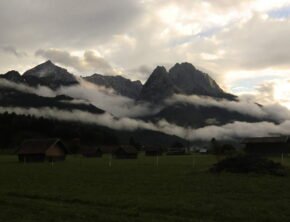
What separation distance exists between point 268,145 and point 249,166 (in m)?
74.6

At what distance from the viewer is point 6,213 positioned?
787 inches

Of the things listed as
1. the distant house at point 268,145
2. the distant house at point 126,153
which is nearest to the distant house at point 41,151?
the distant house at point 126,153

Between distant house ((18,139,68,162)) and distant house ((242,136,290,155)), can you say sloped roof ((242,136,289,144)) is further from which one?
distant house ((18,139,68,162))

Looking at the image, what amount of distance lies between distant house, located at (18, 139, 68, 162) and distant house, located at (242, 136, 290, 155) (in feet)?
151

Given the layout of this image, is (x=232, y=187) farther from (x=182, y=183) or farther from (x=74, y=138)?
(x=74, y=138)

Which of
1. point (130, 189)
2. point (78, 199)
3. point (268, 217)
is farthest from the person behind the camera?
point (130, 189)

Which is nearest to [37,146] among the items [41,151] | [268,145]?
[41,151]

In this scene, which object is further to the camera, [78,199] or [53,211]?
[78,199]

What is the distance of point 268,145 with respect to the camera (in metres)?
114

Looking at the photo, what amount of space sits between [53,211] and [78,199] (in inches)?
158

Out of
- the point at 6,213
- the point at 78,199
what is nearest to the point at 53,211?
the point at 6,213

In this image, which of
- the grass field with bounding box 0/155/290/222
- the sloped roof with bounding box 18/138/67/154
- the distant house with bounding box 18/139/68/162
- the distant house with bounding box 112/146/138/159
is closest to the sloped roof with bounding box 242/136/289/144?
the distant house with bounding box 112/146/138/159

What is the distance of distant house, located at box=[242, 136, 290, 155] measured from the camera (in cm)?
11106

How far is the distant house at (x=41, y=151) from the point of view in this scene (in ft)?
317
